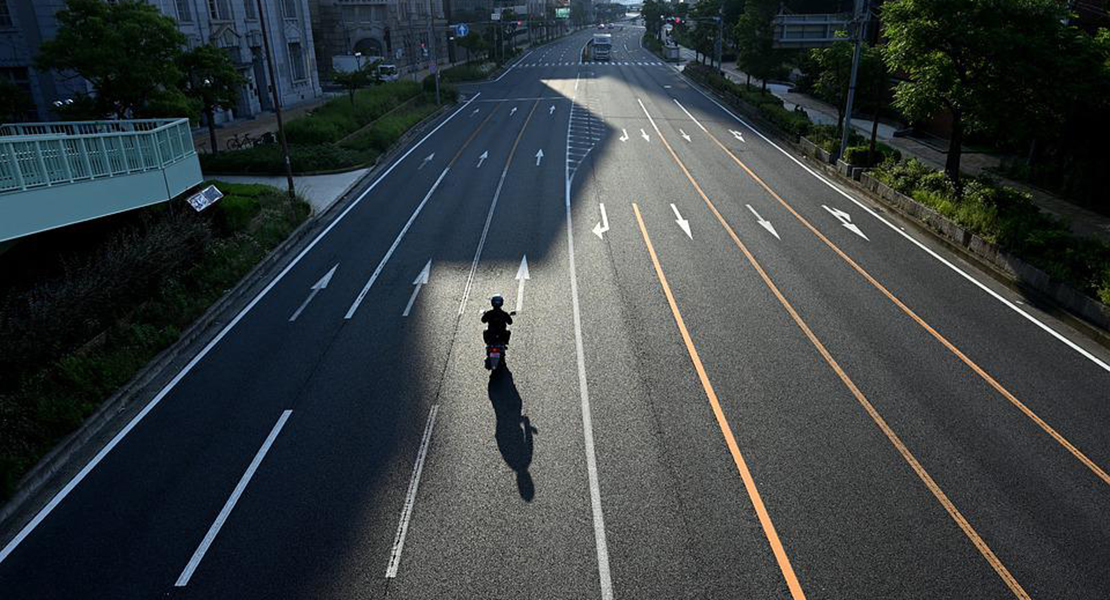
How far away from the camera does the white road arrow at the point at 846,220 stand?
2190 cm

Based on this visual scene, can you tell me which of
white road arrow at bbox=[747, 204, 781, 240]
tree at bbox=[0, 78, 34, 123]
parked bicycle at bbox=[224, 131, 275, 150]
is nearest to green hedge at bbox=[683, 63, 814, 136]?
white road arrow at bbox=[747, 204, 781, 240]

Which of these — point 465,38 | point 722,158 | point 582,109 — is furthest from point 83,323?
point 465,38

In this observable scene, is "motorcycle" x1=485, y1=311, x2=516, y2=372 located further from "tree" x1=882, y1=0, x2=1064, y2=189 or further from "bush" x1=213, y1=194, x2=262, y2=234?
"tree" x1=882, y1=0, x2=1064, y2=189

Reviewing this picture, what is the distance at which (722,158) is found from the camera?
3334cm

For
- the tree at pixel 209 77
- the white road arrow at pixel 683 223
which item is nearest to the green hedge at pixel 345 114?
the tree at pixel 209 77

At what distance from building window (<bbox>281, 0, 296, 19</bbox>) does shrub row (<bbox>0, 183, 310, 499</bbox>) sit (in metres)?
39.1

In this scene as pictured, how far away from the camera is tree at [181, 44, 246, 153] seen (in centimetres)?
2909

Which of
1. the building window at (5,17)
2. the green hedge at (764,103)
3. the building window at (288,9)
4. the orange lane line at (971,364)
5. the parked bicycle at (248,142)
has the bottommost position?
the orange lane line at (971,364)

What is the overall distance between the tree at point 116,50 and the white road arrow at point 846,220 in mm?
27232

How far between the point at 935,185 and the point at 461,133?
2851 cm

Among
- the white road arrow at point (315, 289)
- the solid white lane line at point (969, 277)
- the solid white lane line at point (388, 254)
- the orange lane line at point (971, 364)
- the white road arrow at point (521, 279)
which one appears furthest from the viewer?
the solid white lane line at point (388, 254)

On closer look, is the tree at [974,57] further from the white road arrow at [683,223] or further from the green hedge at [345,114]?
the green hedge at [345,114]

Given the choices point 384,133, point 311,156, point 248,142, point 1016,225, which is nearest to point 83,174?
point 311,156

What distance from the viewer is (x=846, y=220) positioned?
23328 mm
